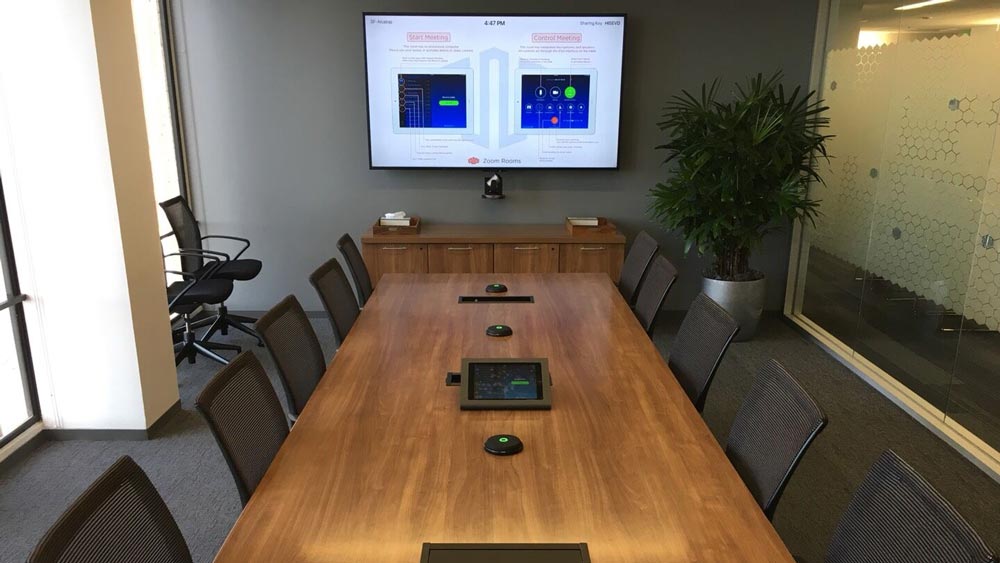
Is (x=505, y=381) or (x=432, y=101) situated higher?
(x=432, y=101)

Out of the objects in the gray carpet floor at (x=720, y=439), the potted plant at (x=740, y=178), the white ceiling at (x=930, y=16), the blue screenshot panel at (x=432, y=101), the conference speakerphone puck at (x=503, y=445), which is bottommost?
the gray carpet floor at (x=720, y=439)

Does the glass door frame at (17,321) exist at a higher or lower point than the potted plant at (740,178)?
lower

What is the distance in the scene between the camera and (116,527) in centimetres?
144

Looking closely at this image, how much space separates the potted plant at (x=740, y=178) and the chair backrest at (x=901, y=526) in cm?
333

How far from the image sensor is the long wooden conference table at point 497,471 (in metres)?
1.58

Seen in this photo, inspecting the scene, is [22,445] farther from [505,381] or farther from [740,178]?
[740,178]

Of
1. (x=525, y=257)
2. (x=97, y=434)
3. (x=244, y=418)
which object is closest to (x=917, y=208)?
(x=525, y=257)

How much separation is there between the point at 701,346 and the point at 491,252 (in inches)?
107

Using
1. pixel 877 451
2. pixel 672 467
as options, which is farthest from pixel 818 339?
pixel 672 467

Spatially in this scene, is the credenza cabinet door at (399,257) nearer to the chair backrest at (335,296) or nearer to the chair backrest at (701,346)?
the chair backrest at (335,296)

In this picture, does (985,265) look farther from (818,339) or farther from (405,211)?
(405,211)

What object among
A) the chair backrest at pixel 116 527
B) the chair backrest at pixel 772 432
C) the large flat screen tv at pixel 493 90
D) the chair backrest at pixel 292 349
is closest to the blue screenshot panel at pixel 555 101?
the large flat screen tv at pixel 493 90

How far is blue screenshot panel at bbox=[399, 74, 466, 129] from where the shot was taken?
5.33 meters

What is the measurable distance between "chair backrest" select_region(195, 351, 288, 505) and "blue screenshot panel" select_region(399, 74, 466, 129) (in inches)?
137
